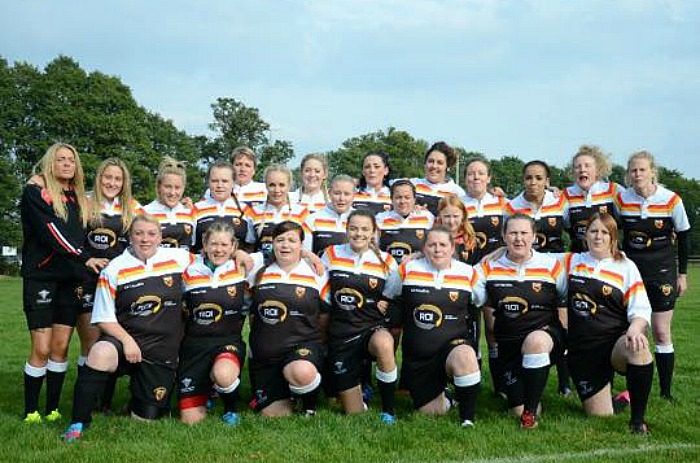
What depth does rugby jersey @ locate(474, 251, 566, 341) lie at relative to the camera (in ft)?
18.5

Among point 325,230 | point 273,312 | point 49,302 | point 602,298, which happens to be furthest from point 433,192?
point 49,302

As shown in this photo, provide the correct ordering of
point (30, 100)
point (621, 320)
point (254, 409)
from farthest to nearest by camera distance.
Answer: point (30, 100) < point (254, 409) < point (621, 320)

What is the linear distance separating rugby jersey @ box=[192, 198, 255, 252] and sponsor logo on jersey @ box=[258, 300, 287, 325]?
1275 mm

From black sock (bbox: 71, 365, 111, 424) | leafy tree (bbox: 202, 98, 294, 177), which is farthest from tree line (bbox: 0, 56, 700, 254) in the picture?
black sock (bbox: 71, 365, 111, 424)

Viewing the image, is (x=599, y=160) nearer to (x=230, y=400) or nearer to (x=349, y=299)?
(x=349, y=299)

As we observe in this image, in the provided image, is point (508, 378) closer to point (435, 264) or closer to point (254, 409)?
point (435, 264)

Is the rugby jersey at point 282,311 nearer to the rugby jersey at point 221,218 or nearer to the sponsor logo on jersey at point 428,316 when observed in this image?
the sponsor logo on jersey at point 428,316

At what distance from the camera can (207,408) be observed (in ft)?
19.9

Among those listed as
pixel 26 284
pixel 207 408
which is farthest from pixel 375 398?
pixel 26 284

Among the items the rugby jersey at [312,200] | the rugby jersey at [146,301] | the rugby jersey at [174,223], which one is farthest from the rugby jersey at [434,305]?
the rugby jersey at [174,223]

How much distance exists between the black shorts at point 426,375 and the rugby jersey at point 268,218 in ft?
5.79

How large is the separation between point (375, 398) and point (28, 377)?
3105mm

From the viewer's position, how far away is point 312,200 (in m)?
7.17

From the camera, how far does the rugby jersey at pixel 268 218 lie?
21.9 feet
